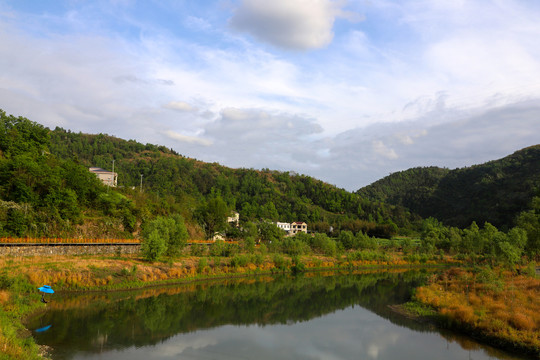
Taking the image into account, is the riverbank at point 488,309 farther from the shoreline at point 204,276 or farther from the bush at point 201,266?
the bush at point 201,266

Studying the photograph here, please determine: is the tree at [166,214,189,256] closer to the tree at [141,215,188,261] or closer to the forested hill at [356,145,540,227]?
the tree at [141,215,188,261]

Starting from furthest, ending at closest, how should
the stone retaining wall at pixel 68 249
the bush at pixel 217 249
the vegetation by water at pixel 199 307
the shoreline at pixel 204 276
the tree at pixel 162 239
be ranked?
1. the bush at pixel 217 249
2. the tree at pixel 162 239
3. the stone retaining wall at pixel 68 249
4. the vegetation by water at pixel 199 307
5. the shoreline at pixel 204 276

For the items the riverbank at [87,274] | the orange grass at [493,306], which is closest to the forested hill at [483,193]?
the orange grass at [493,306]

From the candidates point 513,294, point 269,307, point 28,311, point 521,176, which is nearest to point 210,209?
point 269,307

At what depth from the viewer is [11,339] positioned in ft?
57.9

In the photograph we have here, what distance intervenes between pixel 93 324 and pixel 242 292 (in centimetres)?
1811

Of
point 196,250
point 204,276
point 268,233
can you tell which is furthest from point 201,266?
point 268,233

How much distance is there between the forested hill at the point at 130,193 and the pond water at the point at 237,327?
19.5m

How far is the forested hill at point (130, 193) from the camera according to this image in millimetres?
47156

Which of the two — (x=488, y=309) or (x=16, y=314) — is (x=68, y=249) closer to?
(x=16, y=314)

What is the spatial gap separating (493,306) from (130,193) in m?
61.4

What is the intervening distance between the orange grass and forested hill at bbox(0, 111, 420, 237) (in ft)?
146

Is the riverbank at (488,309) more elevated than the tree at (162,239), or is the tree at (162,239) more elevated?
the tree at (162,239)

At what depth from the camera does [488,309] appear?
26.7m
